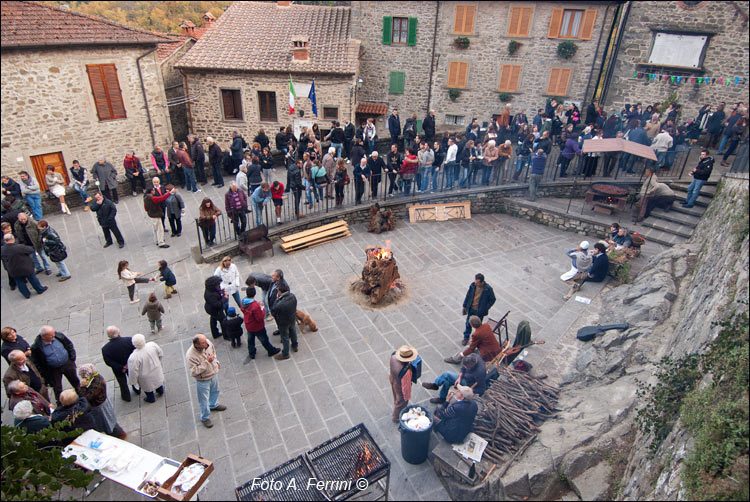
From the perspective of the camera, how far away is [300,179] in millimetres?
13094

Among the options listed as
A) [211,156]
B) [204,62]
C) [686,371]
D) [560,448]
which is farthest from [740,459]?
[204,62]

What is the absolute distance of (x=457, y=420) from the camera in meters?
6.29

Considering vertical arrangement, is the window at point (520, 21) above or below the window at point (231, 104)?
above

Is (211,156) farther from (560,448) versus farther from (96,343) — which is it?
(560,448)

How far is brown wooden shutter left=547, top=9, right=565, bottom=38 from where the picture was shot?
20297mm

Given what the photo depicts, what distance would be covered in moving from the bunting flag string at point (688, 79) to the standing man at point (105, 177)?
19.9 metres

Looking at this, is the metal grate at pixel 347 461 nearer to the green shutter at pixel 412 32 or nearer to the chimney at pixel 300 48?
the chimney at pixel 300 48

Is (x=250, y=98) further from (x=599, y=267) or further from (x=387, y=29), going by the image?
(x=599, y=267)

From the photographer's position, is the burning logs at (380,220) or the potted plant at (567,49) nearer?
the burning logs at (380,220)

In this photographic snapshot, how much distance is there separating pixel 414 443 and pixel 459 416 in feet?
2.55

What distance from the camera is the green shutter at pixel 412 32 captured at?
70.8 feet

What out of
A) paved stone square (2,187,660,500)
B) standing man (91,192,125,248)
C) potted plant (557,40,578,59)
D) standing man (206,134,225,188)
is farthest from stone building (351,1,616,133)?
standing man (91,192,125,248)

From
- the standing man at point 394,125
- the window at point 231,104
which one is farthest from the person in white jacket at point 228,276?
the window at point 231,104

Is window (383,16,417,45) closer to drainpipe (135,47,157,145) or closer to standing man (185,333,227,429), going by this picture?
drainpipe (135,47,157,145)
